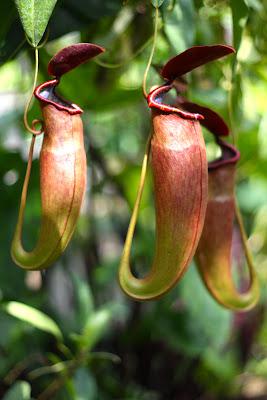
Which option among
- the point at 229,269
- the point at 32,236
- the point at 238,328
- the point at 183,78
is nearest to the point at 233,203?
the point at 229,269

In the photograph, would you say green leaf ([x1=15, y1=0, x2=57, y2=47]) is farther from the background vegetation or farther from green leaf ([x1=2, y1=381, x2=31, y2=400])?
green leaf ([x1=2, y1=381, x2=31, y2=400])

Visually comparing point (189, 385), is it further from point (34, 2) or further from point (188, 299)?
point (34, 2)

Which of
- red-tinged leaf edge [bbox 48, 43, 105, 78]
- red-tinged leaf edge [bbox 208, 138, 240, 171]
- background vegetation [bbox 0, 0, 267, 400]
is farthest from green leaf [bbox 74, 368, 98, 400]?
red-tinged leaf edge [bbox 48, 43, 105, 78]

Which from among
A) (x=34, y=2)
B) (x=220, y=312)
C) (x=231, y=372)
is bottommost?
(x=231, y=372)

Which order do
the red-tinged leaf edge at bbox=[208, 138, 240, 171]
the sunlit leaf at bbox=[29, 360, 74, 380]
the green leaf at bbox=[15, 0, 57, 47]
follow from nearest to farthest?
the green leaf at bbox=[15, 0, 57, 47]
the red-tinged leaf edge at bbox=[208, 138, 240, 171]
the sunlit leaf at bbox=[29, 360, 74, 380]

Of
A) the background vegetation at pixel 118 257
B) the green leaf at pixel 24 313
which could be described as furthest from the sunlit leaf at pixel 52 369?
the green leaf at pixel 24 313

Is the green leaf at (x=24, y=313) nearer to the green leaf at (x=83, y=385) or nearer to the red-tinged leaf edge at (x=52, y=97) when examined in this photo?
the green leaf at (x=83, y=385)

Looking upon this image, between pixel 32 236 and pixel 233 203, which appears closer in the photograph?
pixel 233 203

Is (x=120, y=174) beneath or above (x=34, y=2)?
beneath
